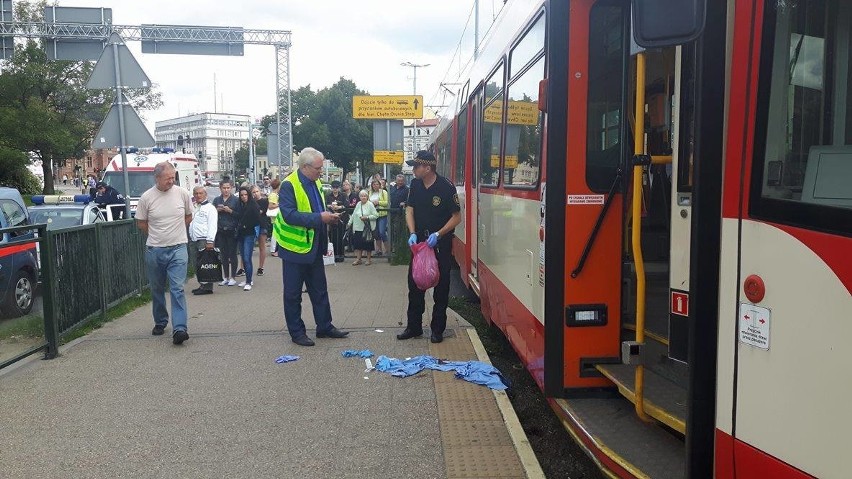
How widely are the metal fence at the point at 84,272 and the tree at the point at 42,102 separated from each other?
2906cm

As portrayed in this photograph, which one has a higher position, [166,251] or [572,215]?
[572,215]

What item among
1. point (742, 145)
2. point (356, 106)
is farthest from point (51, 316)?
point (356, 106)

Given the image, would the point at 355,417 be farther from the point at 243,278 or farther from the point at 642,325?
the point at 243,278

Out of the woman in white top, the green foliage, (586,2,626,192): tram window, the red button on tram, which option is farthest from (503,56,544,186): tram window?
the green foliage

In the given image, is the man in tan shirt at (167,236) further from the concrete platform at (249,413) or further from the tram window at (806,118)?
→ the tram window at (806,118)

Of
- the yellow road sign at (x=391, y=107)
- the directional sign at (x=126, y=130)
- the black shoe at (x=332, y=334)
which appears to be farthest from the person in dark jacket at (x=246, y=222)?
the yellow road sign at (x=391, y=107)

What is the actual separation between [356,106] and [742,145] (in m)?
14.7

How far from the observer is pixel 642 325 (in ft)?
11.4

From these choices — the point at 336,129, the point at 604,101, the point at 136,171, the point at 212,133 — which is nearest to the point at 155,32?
the point at 136,171

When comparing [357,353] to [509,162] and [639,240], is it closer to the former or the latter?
[509,162]

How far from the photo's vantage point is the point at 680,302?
10.0 ft

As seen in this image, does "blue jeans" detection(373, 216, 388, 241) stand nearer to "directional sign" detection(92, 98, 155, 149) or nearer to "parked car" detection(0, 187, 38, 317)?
"directional sign" detection(92, 98, 155, 149)

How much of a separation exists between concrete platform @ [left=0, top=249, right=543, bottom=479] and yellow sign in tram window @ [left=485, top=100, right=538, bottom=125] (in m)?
2.05

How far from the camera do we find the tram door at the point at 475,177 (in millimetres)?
7539
